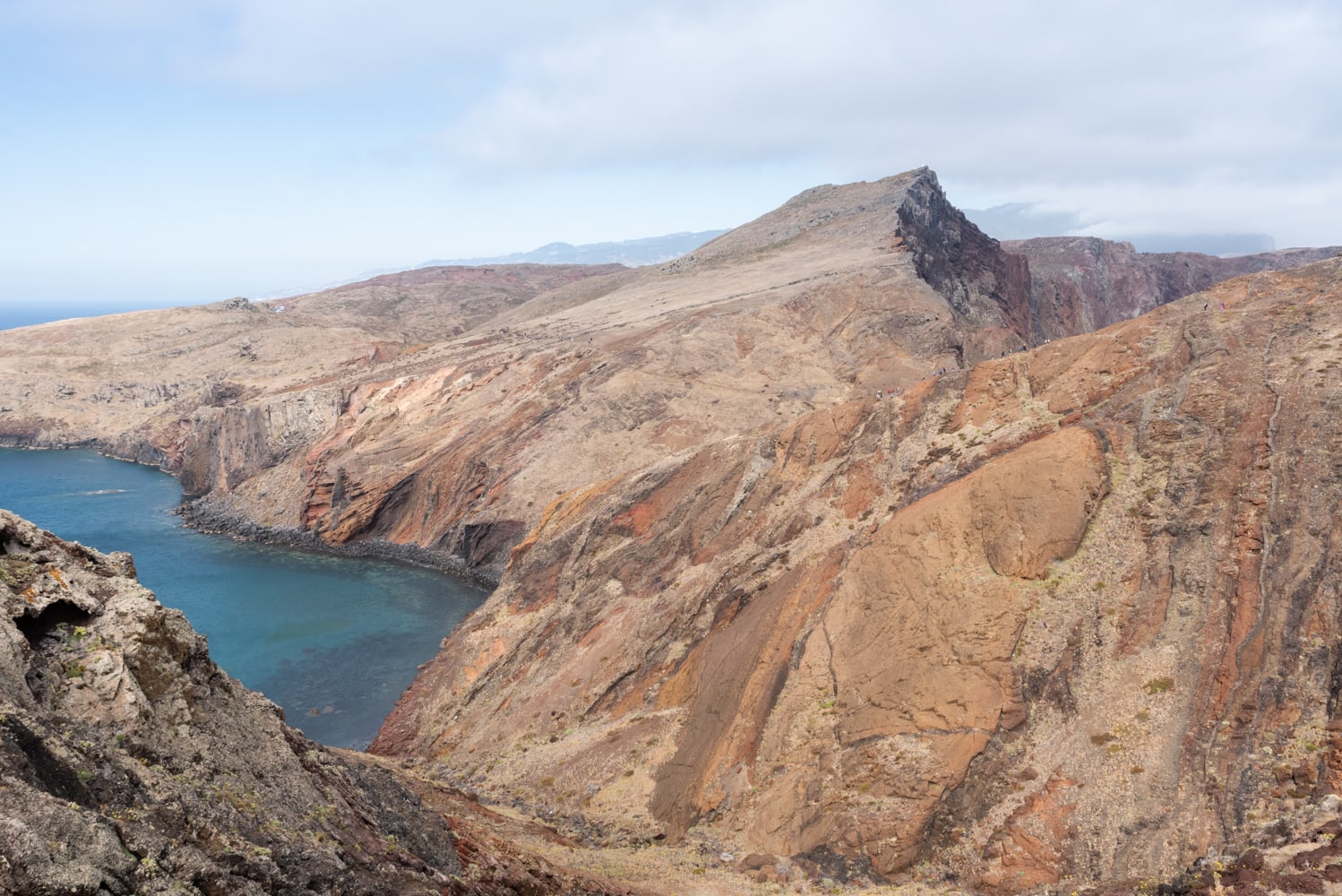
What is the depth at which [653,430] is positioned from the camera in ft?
209

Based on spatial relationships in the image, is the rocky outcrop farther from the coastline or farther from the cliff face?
the cliff face

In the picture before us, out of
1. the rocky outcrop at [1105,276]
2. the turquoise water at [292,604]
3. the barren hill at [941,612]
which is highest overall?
the rocky outcrop at [1105,276]

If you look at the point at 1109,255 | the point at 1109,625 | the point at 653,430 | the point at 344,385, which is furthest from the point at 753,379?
the point at 1109,255

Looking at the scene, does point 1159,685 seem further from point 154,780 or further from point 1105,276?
point 1105,276

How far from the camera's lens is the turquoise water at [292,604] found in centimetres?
4188

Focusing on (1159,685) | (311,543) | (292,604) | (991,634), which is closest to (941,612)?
(991,634)

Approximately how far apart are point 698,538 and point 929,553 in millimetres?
12989

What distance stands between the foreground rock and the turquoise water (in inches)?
945

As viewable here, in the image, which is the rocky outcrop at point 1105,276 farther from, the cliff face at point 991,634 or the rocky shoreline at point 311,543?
the cliff face at point 991,634

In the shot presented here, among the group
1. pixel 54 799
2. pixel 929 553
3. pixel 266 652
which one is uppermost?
pixel 54 799

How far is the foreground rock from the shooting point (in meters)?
8.56

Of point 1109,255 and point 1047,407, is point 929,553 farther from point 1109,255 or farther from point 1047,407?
point 1109,255

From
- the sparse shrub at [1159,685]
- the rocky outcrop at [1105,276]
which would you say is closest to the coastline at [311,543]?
the sparse shrub at [1159,685]

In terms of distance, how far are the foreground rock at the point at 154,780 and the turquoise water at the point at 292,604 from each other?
2401 cm
